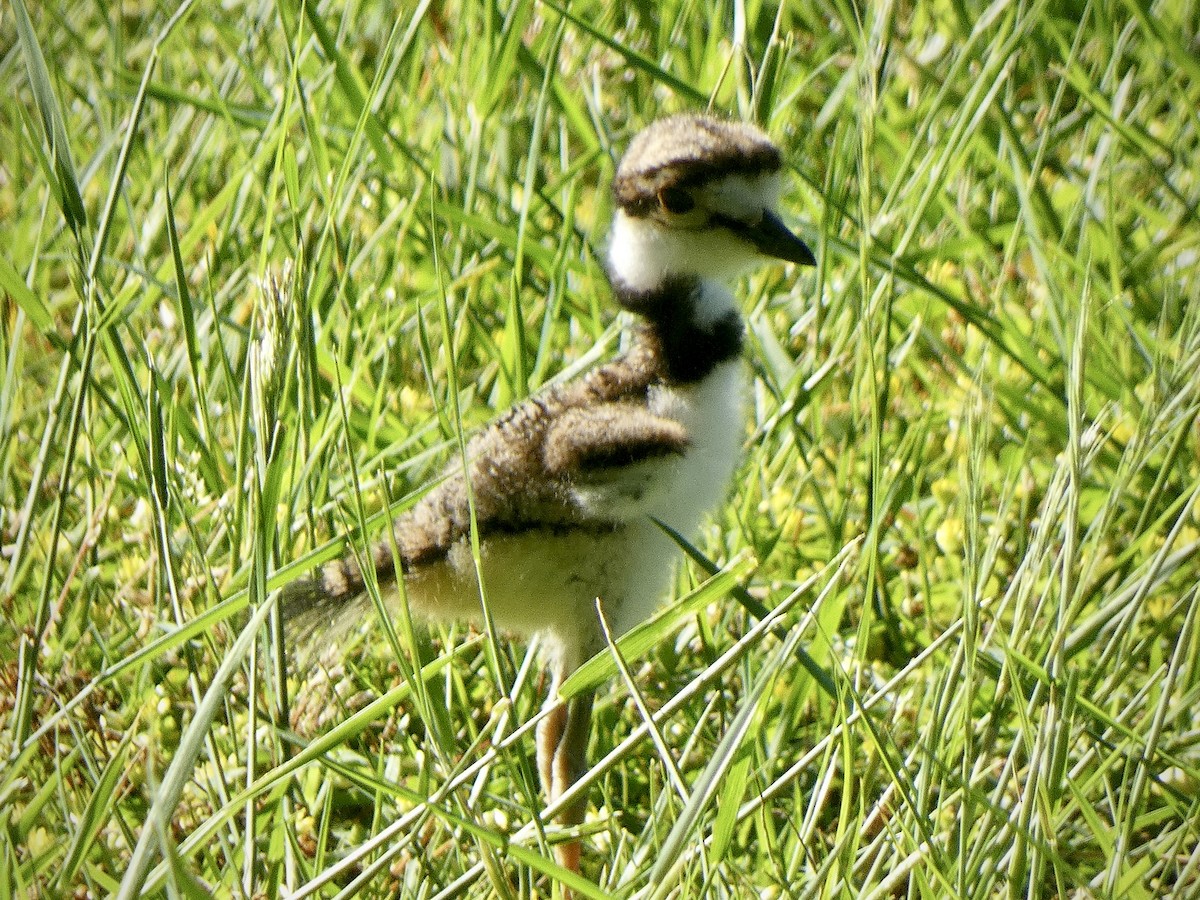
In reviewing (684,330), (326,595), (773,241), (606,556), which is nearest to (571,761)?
(606,556)

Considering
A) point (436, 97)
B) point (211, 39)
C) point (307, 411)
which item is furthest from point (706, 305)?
point (211, 39)

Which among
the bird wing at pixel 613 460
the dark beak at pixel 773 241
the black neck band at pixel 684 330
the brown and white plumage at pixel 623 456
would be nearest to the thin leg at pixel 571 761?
the brown and white plumage at pixel 623 456

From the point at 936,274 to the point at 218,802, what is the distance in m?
1.56

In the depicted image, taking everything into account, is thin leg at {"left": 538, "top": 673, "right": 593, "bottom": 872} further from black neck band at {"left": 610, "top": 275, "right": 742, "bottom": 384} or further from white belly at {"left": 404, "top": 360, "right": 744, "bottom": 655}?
black neck band at {"left": 610, "top": 275, "right": 742, "bottom": 384}

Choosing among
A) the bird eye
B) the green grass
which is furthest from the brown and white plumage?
the green grass

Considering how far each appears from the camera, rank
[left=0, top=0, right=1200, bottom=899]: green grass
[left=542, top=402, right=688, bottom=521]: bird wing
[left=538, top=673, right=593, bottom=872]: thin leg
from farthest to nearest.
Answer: [left=538, top=673, right=593, bottom=872]: thin leg, [left=542, top=402, right=688, bottom=521]: bird wing, [left=0, top=0, right=1200, bottom=899]: green grass

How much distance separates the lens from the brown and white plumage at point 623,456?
1668mm

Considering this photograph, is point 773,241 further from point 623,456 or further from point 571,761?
point 571,761

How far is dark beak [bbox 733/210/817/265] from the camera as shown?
1.84 m

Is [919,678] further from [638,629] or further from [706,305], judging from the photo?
[638,629]

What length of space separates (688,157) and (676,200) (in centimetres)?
6

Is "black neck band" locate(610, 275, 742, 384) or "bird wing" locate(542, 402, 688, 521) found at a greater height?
"black neck band" locate(610, 275, 742, 384)

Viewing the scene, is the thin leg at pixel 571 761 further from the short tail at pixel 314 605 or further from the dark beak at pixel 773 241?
the dark beak at pixel 773 241

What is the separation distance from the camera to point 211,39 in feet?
11.0
